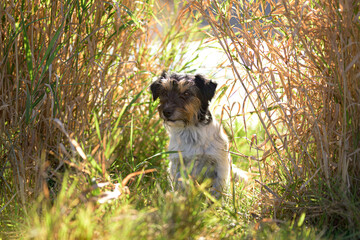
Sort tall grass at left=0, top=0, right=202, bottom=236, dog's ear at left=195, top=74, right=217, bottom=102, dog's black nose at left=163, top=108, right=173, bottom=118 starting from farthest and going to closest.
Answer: dog's ear at left=195, top=74, right=217, bottom=102, dog's black nose at left=163, top=108, right=173, bottom=118, tall grass at left=0, top=0, right=202, bottom=236

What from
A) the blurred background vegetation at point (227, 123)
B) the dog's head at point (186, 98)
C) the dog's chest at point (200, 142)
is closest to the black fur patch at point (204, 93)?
the dog's head at point (186, 98)

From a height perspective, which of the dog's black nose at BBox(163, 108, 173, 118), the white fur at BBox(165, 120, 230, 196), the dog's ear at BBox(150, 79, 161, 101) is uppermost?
the dog's ear at BBox(150, 79, 161, 101)

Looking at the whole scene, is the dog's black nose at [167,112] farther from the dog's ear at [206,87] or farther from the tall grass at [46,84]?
the tall grass at [46,84]

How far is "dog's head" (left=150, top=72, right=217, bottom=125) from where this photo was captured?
13.6ft

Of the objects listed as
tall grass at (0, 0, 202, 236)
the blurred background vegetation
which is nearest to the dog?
the blurred background vegetation

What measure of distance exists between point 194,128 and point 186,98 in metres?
0.29

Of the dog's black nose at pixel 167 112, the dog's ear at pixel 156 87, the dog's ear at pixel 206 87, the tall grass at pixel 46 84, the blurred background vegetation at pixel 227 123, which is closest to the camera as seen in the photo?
the blurred background vegetation at pixel 227 123

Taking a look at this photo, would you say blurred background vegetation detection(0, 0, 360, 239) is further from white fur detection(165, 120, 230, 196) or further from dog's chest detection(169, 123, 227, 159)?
dog's chest detection(169, 123, 227, 159)

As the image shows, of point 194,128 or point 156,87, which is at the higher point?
point 156,87

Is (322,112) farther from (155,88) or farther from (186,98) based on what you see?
(155,88)

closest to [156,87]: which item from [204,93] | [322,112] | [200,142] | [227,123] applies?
[204,93]

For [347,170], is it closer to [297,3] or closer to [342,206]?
[342,206]

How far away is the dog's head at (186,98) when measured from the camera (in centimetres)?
416

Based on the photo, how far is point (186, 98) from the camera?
4.22 m
